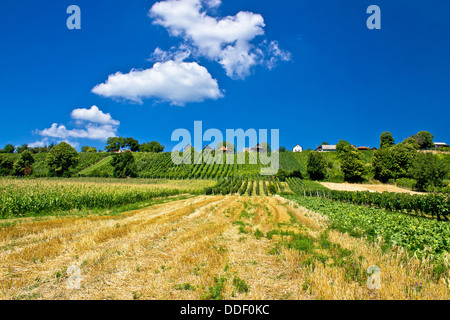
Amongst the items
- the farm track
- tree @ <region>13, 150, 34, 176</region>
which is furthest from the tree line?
tree @ <region>13, 150, 34, 176</region>

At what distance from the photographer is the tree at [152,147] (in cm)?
12962

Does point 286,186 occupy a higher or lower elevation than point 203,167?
lower

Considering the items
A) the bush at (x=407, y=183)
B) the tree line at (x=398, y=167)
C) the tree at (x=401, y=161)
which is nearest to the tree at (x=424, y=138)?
the tree line at (x=398, y=167)

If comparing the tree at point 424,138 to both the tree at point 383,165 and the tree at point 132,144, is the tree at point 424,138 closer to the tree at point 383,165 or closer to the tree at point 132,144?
the tree at point 383,165

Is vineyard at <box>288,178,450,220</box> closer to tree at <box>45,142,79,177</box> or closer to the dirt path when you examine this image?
the dirt path

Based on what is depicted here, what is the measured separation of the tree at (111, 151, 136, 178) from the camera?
70.5 m

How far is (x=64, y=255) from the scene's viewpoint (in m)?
7.28

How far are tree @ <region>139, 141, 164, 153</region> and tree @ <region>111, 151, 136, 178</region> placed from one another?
57400mm

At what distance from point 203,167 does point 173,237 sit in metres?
69.1

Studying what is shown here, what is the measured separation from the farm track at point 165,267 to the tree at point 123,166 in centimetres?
6509
